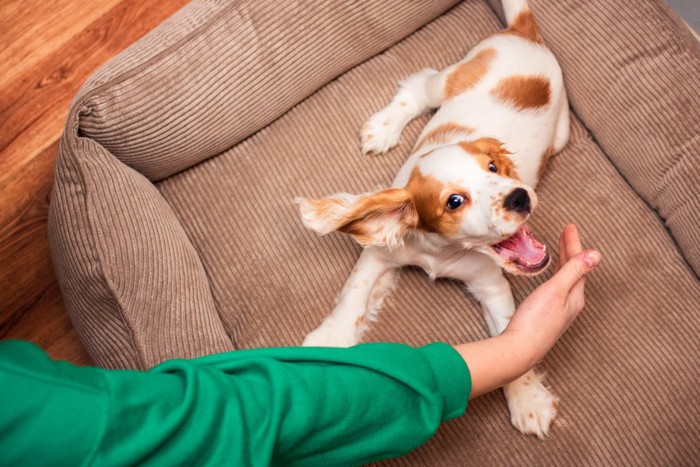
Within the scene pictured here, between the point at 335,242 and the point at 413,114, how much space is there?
0.52m

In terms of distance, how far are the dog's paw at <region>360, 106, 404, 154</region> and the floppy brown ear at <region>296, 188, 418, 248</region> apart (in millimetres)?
456

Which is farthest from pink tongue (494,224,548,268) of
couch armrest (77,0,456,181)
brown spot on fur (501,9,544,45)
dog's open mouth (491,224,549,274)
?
couch armrest (77,0,456,181)

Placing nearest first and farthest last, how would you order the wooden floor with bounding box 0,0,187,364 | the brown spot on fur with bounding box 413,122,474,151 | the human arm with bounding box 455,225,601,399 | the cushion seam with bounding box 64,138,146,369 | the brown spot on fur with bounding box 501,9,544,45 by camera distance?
the human arm with bounding box 455,225,601,399
the cushion seam with bounding box 64,138,146,369
the brown spot on fur with bounding box 413,122,474,151
the brown spot on fur with bounding box 501,9,544,45
the wooden floor with bounding box 0,0,187,364

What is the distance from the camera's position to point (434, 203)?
1.48 metres

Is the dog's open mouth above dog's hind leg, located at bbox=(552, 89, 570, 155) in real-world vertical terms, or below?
above

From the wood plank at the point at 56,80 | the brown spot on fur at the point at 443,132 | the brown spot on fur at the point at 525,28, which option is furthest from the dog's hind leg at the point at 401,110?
the wood plank at the point at 56,80

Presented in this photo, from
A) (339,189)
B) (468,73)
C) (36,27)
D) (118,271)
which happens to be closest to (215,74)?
(339,189)

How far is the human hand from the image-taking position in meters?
1.37

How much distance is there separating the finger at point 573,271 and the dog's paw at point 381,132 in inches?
29.9

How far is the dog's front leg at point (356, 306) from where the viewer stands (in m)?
1.73

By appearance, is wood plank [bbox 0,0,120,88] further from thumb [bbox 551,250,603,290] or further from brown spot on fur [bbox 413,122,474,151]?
thumb [bbox 551,250,603,290]

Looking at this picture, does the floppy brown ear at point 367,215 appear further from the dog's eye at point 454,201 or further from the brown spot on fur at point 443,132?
the brown spot on fur at point 443,132

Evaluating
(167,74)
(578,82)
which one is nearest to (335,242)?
(167,74)

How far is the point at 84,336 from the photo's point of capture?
169 cm
